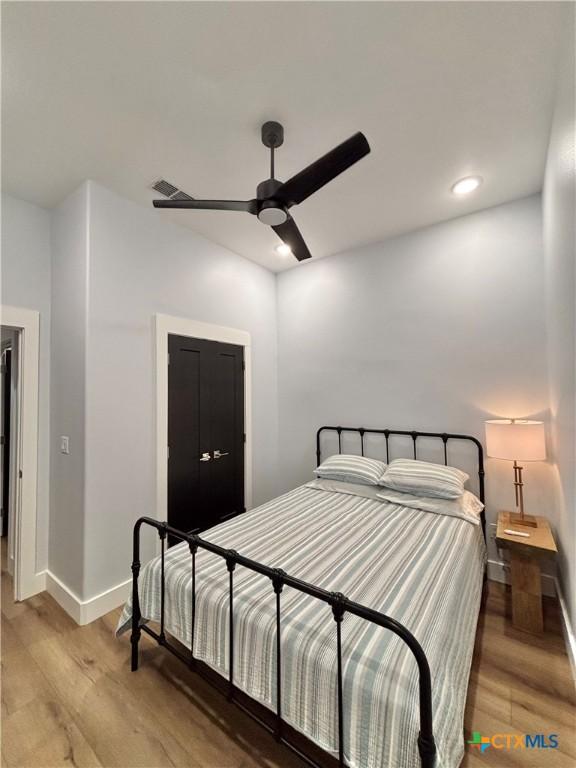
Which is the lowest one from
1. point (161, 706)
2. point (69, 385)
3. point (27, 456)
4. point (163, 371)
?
point (161, 706)

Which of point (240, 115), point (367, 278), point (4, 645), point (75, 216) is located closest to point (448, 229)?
point (367, 278)

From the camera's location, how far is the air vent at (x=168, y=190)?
2447mm

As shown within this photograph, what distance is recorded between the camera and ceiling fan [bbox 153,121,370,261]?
59.2 inches

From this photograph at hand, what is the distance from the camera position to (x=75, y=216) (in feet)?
8.21

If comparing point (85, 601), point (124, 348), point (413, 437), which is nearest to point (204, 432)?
point (124, 348)

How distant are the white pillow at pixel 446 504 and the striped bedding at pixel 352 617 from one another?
8 cm

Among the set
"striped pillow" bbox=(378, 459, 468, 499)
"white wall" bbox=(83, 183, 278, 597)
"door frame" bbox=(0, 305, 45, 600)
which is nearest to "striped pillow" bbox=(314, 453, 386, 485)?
"striped pillow" bbox=(378, 459, 468, 499)

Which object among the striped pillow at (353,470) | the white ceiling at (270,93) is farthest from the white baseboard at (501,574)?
the white ceiling at (270,93)

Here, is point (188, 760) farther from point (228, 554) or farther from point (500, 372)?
point (500, 372)

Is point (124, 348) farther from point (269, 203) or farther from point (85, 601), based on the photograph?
point (85, 601)

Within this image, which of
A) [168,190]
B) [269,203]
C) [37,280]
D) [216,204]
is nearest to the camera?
[269,203]

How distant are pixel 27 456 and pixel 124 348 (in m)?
1.16

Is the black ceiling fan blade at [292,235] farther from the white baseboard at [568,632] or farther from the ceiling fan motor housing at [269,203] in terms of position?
the white baseboard at [568,632]

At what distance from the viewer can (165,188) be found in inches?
98.9
